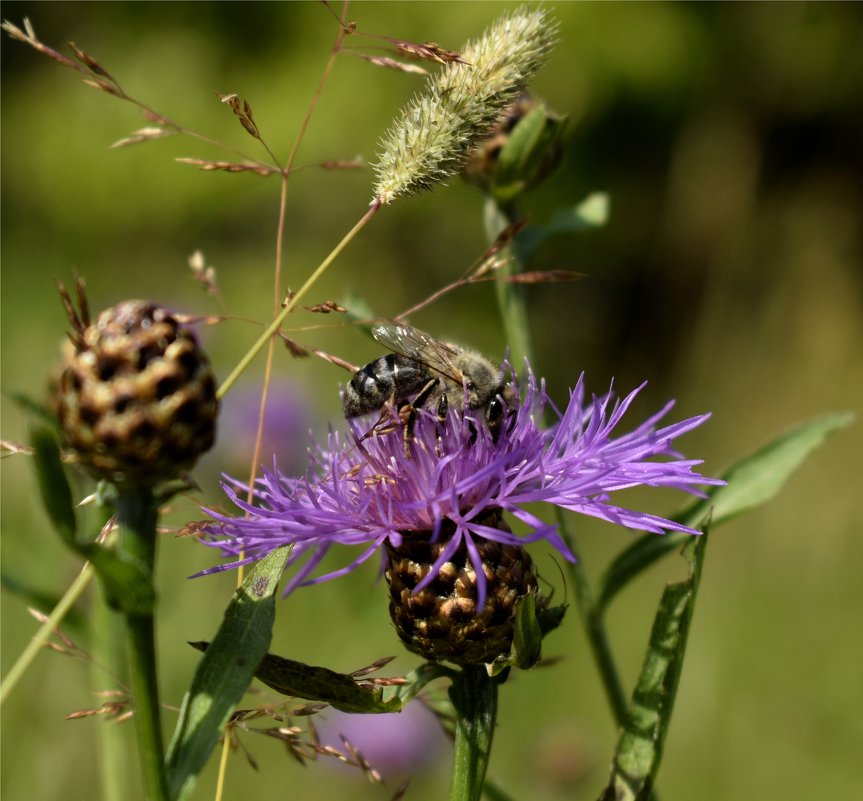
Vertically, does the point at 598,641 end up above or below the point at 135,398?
below

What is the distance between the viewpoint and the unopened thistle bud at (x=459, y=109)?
126 centimetres

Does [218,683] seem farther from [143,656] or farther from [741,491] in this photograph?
[741,491]

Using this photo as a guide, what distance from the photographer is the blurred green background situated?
659cm

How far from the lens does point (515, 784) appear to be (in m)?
3.47

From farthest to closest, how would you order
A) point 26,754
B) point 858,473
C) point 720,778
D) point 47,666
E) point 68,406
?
1. point 858,473
2. point 720,778
3. point 47,666
4. point 26,754
5. point 68,406

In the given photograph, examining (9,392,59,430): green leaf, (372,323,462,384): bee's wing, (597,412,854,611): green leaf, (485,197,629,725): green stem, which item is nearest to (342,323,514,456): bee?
(372,323,462,384): bee's wing

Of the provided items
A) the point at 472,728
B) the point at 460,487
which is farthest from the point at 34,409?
the point at 472,728

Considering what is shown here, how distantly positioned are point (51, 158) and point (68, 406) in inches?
323

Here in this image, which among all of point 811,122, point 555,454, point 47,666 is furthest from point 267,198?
point 555,454

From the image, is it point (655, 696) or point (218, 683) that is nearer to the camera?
point (218, 683)

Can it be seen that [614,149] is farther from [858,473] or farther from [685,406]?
[858,473]

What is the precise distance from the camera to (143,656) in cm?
105

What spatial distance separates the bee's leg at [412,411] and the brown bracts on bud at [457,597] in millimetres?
142

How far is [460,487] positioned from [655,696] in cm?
36
